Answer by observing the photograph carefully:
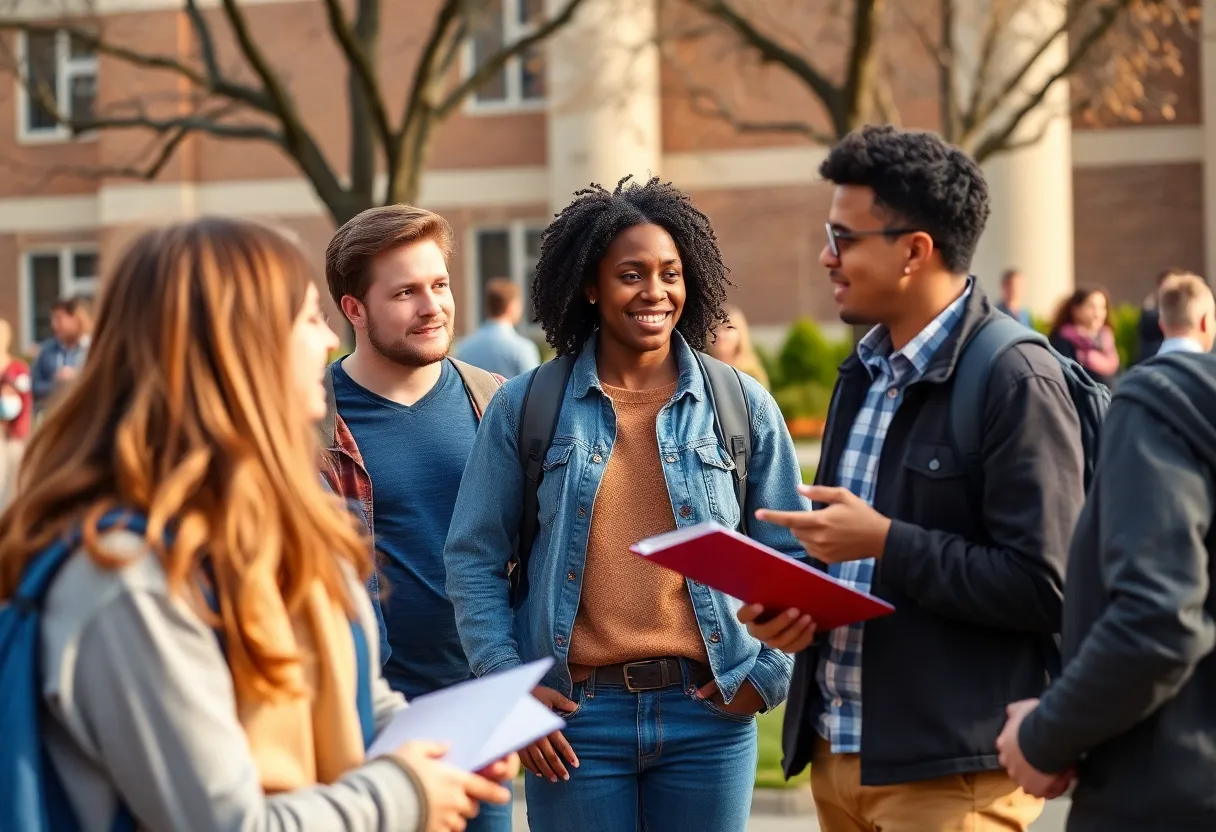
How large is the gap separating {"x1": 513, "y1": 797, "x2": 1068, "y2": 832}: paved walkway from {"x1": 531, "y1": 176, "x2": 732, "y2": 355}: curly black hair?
270 centimetres

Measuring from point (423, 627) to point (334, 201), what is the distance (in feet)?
35.8

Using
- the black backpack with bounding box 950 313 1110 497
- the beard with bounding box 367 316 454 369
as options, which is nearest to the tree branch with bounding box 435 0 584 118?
the beard with bounding box 367 316 454 369

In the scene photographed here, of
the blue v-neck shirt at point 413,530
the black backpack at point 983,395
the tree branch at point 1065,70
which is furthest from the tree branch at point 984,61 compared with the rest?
the black backpack at point 983,395

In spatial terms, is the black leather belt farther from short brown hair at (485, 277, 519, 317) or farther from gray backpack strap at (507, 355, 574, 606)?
short brown hair at (485, 277, 519, 317)

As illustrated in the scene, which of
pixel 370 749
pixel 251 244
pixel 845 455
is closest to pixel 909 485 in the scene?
pixel 845 455

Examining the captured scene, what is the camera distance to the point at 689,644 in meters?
3.74

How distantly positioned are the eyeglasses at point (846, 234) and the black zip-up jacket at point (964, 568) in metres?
0.23

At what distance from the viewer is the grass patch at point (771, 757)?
643cm

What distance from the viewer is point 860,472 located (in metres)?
3.26

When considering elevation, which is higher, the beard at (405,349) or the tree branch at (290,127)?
the tree branch at (290,127)

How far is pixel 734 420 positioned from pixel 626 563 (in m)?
0.47

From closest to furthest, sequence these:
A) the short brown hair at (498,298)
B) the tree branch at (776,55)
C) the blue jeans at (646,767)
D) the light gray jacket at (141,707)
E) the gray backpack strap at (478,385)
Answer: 1. the light gray jacket at (141,707)
2. the blue jeans at (646,767)
3. the gray backpack strap at (478,385)
4. the short brown hair at (498,298)
5. the tree branch at (776,55)

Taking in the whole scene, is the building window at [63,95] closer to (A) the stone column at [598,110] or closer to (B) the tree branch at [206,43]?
(A) the stone column at [598,110]

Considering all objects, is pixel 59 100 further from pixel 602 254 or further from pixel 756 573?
pixel 756 573
